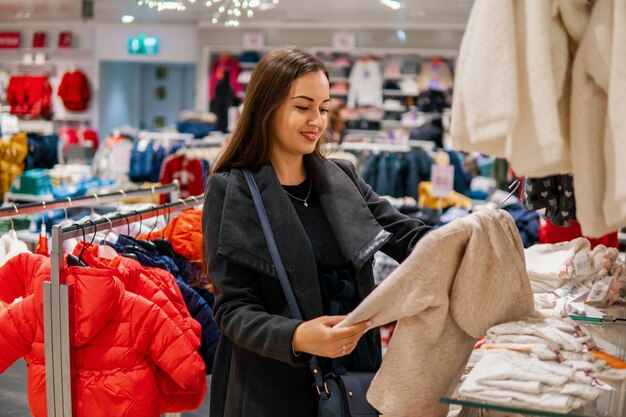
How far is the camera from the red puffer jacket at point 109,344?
215 centimetres

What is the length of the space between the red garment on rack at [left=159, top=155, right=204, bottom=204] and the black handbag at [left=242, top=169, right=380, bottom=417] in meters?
5.19

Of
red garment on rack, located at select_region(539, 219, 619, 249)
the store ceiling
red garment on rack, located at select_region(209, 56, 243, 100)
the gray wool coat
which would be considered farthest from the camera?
red garment on rack, located at select_region(209, 56, 243, 100)

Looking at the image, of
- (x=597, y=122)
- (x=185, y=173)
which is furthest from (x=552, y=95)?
(x=185, y=173)

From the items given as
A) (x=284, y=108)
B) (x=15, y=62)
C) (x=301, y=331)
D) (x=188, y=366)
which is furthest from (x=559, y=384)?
(x=15, y=62)

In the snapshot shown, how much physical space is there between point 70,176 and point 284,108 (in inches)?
228

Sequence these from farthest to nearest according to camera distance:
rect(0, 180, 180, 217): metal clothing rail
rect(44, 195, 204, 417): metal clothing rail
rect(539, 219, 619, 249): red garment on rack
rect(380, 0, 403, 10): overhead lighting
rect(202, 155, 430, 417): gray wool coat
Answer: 1. rect(380, 0, 403, 10): overhead lighting
2. rect(539, 219, 619, 249): red garment on rack
3. rect(0, 180, 180, 217): metal clothing rail
4. rect(44, 195, 204, 417): metal clothing rail
5. rect(202, 155, 430, 417): gray wool coat

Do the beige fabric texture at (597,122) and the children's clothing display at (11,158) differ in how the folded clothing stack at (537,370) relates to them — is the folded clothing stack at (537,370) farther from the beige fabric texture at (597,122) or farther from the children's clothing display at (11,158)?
the children's clothing display at (11,158)

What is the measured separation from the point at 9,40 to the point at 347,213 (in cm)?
1281

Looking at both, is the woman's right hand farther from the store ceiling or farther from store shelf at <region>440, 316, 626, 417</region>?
the store ceiling

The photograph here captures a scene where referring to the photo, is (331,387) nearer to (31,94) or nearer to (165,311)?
(165,311)

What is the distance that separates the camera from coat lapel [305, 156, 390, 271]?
1.78 meters

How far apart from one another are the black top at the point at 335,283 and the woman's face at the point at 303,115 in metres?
0.16

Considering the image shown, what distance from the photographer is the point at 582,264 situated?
6.18 feet

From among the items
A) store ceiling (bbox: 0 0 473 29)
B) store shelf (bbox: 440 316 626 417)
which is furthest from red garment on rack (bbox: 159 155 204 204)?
store shelf (bbox: 440 316 626 417)
